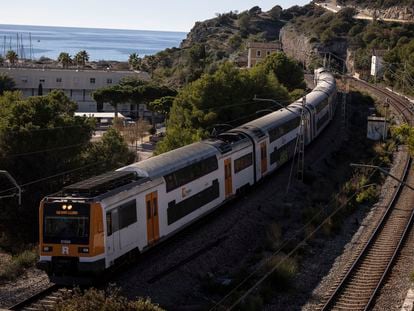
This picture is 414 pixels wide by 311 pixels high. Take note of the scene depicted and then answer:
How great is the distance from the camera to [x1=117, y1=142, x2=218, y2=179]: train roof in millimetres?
20812

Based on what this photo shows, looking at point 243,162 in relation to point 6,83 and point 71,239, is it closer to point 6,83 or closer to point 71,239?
point 71,239

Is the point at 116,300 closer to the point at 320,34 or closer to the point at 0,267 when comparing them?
the point at 0,267

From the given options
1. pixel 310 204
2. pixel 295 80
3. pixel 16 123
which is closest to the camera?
pixel 16 123

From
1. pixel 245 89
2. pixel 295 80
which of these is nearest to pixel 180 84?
pixel 295 80

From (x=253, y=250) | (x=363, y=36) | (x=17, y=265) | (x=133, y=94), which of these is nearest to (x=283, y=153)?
(x=253, y=250)

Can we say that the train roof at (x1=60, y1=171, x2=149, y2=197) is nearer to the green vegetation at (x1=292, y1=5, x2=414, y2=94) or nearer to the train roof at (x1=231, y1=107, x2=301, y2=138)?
the train roof at (x1=231, y1=107, x2=301, y2=138)

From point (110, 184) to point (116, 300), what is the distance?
15.0ft

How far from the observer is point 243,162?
28844mm

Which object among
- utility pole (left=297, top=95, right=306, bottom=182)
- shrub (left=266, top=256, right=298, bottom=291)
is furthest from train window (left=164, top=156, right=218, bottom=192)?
utility pole (left=297, top=95, right=306, bottom=182)

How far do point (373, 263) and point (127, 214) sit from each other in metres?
8.95

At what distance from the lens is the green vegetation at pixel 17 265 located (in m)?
19.0

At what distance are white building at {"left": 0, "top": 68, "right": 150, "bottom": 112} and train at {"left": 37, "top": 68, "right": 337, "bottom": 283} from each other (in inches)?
2561

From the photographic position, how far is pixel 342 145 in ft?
158

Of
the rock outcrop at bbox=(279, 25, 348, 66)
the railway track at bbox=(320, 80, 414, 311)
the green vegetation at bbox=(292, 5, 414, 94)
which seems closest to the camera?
the railway track at bbox=(320, 80, 414, 311)
